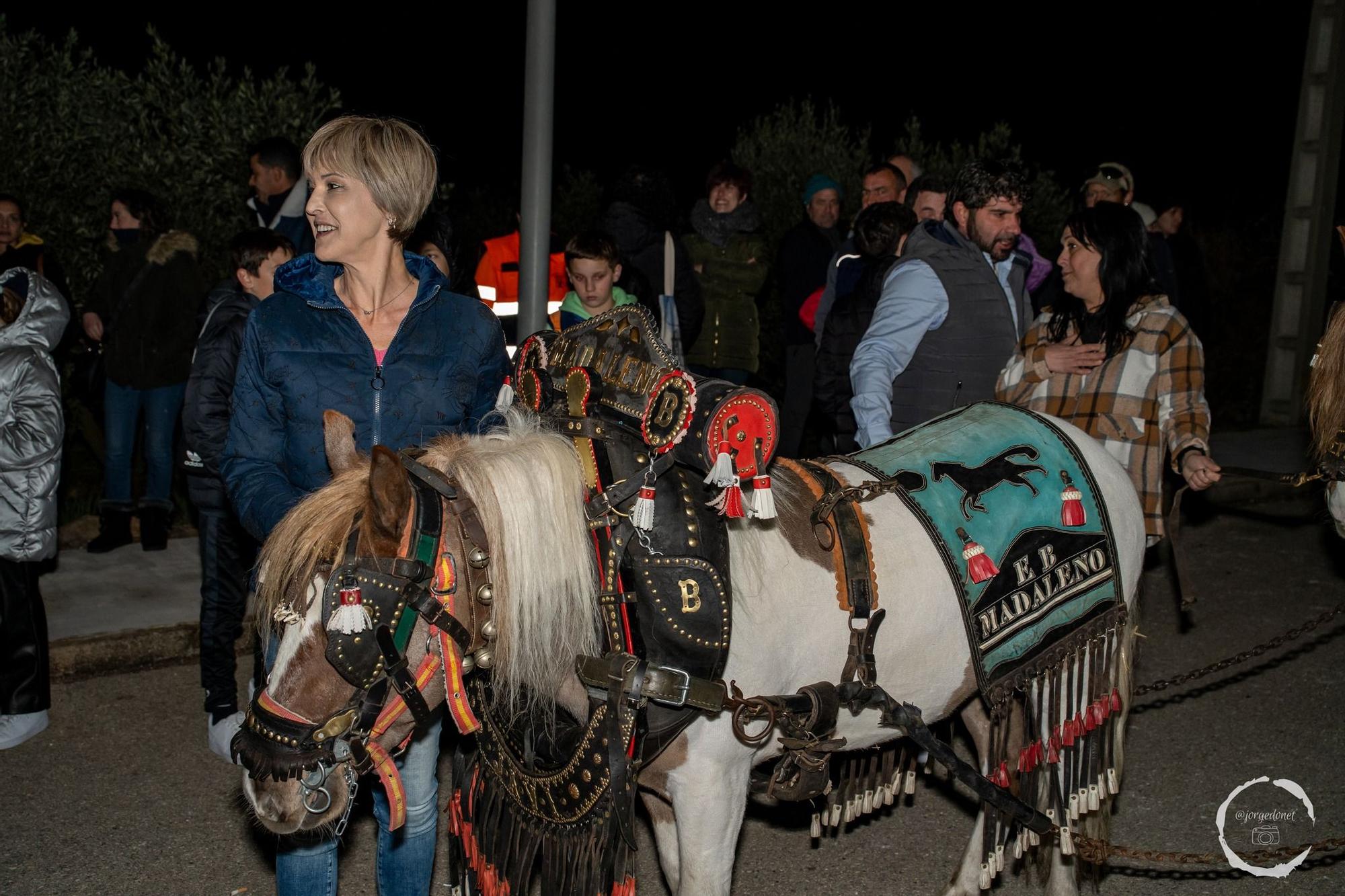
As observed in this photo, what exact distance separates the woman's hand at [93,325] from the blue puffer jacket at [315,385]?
507cm

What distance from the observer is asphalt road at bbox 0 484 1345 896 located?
3.69 metres

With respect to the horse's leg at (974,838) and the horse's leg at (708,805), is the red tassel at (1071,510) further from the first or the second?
the horse's leg at (708,805)

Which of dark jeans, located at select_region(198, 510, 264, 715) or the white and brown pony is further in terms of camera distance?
dark jeans, located at select_region(198, 510, 264, 715)

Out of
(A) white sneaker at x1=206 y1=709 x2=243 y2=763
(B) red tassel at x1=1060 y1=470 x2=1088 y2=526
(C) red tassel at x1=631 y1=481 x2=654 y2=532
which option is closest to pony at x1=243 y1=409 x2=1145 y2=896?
(C) red tassel at x1=631 y1=481 x2=654 y2=532

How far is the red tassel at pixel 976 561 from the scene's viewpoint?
2.97 m

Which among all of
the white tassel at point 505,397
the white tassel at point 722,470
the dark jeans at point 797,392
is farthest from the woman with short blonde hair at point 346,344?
the dark jeans at point 797,392

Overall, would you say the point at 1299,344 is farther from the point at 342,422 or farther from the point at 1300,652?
the point at 342,422

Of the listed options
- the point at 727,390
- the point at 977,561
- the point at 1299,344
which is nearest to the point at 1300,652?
the point at 977,561

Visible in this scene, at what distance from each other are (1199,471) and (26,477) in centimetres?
413

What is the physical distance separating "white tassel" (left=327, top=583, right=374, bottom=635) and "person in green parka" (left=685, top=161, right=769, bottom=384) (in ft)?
18.6

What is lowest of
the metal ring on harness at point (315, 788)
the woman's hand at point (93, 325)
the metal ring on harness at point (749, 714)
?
the metal ring on harness at point (315, 788)

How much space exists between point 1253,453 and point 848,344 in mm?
6589

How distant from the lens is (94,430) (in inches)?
311

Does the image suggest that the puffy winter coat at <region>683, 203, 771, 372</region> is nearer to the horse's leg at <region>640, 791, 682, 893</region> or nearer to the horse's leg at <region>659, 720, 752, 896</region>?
the horse's leg at <region>640, 791, 682, 893</region>
